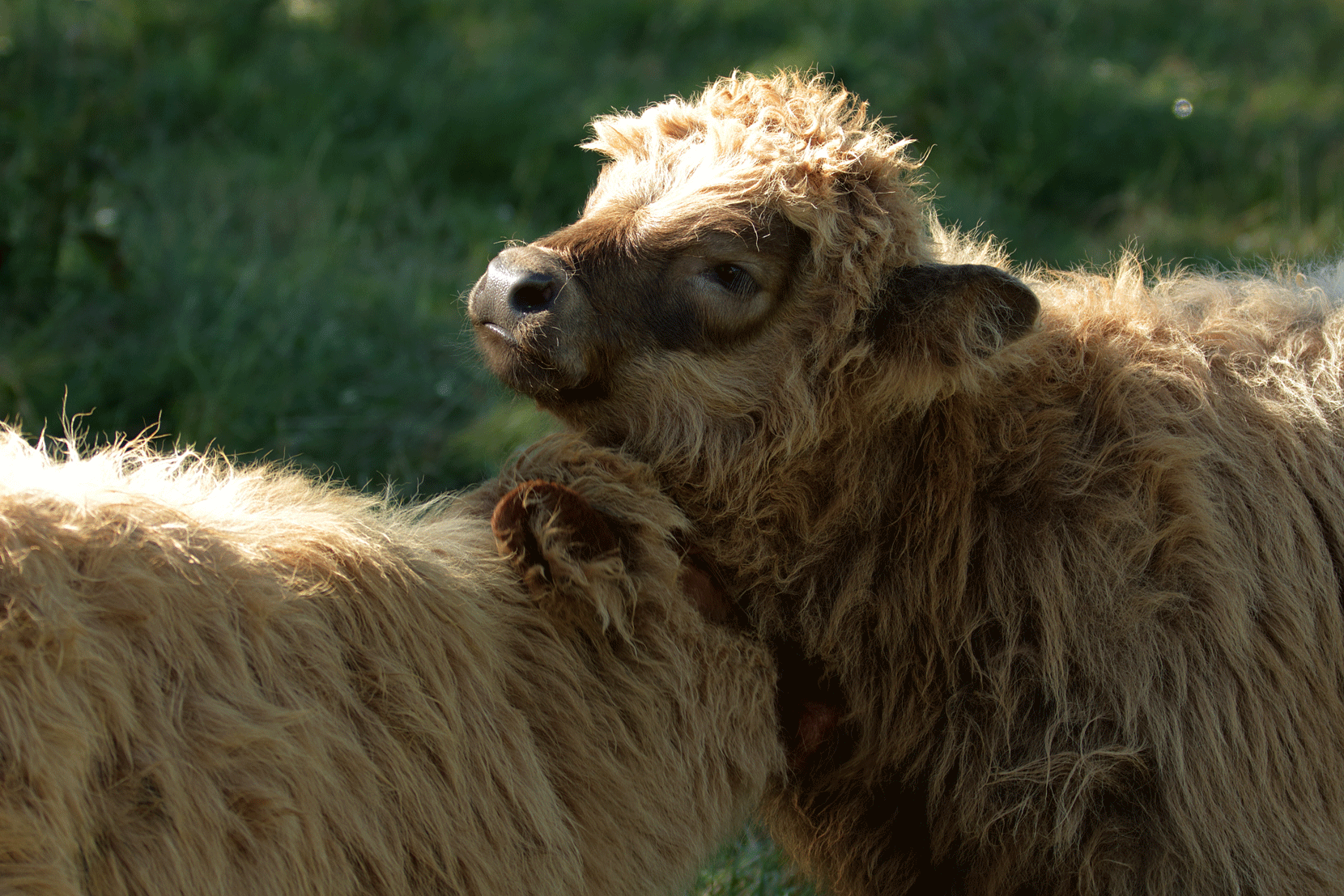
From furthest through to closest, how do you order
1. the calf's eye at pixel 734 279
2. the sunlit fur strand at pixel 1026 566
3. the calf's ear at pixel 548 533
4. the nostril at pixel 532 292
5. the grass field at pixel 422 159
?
1. the grass field at pixel 422 159
2. the calf's eye at pixel 734 279
3. the nostril at pixel 532 292
4. the sunlit fur strand at pixel 1026 566
5. the calf's ear at pixel 548 533

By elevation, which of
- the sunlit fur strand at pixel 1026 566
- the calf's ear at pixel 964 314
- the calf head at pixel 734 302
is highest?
the calf head at pixel 734 302

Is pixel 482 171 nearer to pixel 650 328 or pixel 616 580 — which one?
pixel 650 328

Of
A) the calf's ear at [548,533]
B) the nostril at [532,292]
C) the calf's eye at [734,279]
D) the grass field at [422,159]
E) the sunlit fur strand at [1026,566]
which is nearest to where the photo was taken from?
the calf's ear at [548,533]

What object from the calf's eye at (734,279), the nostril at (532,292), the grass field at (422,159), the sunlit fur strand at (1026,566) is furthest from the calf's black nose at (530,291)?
the grass field at (422,159)

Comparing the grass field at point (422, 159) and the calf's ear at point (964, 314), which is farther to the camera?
the grass field at point (422, 159)

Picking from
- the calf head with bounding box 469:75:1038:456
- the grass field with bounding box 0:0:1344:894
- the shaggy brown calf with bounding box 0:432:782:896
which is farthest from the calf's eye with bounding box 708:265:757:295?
the grass field with bounding box 0:0:1344:894

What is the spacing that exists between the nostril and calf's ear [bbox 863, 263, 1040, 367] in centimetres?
80

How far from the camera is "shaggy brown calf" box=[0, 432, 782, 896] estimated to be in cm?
189

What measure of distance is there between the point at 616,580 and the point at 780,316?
833mm

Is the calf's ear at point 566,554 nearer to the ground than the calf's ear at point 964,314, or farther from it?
nearer to the ground

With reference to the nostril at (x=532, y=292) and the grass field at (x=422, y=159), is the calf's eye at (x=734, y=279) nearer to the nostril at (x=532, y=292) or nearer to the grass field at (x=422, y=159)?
the nostril at (x=532, y=292)

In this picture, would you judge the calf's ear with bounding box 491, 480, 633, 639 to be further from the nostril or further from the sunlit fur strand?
the nostril

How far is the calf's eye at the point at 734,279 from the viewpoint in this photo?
9.64 ft

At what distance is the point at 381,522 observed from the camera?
2529 millimetres
